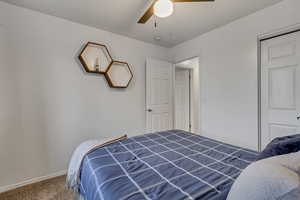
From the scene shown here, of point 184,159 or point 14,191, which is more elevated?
point 184,159

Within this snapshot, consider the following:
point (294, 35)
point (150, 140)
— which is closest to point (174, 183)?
point (150, 140)

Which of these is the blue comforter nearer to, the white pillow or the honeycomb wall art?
the white pillow

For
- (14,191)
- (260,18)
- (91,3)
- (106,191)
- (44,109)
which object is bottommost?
(14,191)

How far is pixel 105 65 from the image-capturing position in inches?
108

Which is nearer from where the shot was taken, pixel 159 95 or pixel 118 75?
pixel 118 75

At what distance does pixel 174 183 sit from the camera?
2.99 ft

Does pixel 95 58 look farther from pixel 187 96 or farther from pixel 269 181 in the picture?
pixel 187 96

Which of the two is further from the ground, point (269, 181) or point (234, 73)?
point (234, 73)

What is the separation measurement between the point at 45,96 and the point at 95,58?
3.29ft

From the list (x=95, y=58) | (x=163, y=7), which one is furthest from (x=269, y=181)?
(x=95, y=58)

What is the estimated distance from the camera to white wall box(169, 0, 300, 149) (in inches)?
83.0

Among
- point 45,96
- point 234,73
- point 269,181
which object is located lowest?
point 269,181

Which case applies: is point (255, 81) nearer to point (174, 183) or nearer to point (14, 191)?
point (174, 183)

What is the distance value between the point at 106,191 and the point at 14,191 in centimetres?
194
